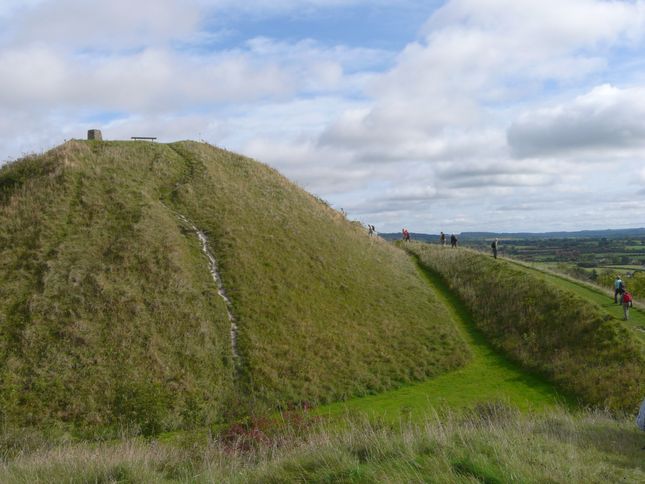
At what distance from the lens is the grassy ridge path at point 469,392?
2105cm

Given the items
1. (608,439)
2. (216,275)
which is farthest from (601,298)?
(608,439)

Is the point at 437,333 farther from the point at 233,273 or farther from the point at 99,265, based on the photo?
the point at 99,265

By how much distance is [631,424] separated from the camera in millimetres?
13531

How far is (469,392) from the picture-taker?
2297 centimetres

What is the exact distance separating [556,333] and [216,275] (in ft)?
59.7

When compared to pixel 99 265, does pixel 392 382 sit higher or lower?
lower

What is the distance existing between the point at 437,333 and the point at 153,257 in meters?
15.6

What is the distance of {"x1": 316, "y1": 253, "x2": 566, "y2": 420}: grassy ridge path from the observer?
2105 centimetres

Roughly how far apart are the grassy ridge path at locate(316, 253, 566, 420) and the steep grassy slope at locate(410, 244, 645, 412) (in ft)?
3.23

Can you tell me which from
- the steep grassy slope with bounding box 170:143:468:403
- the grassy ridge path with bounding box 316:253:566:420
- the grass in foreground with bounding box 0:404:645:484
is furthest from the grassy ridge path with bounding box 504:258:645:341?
the grass in foreground with bounding box 0:404:645:484

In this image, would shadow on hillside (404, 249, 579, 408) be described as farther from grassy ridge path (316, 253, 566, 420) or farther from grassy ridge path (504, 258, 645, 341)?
grassy ridge path (504, 258, 645, 341)

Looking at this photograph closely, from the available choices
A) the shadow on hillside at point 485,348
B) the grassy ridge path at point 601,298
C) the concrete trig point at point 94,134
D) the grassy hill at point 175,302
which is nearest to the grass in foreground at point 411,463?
the grassy hill at point 175,302

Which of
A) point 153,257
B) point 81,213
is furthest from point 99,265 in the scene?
point 81,213

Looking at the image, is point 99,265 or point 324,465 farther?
point 99,265
